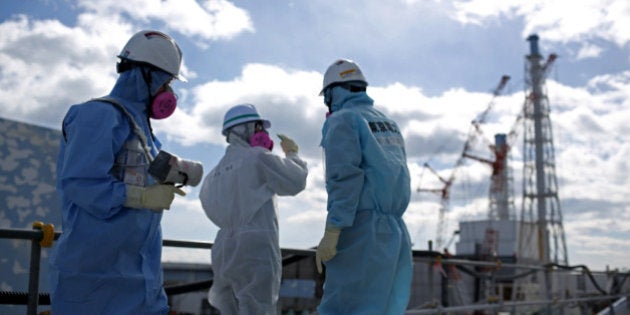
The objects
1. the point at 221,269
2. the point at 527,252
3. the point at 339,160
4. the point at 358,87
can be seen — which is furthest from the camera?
the point at 527,252

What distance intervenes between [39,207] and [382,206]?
438 centimetres

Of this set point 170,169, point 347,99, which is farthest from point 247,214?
point 170,169

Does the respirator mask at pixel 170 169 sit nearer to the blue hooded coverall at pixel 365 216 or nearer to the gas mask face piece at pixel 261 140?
the blue hooded coverall at pixel 365 216

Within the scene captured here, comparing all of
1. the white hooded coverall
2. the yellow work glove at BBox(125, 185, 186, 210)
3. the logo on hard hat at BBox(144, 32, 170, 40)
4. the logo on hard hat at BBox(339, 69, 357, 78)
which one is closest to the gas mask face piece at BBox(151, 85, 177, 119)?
the logo on hard hat at BBox(144, 32, 170, 40)

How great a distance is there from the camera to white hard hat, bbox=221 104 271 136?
4301 millimetres

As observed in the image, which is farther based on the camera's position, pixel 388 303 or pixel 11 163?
pixel 11 163

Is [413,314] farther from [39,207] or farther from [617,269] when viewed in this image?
[617,269]

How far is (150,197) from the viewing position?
96.3 inches

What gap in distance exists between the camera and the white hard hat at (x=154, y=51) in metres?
2.72

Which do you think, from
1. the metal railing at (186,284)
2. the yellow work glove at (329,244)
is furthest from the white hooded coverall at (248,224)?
the yellow work glove at (329,244)

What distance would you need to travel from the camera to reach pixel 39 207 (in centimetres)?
617

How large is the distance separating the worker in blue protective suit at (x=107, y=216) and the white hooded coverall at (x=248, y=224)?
1279 millimetres

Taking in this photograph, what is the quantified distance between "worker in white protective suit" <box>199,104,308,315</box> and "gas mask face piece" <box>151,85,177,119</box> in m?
1.29

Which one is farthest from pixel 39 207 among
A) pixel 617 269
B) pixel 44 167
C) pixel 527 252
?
pixel 527 252
